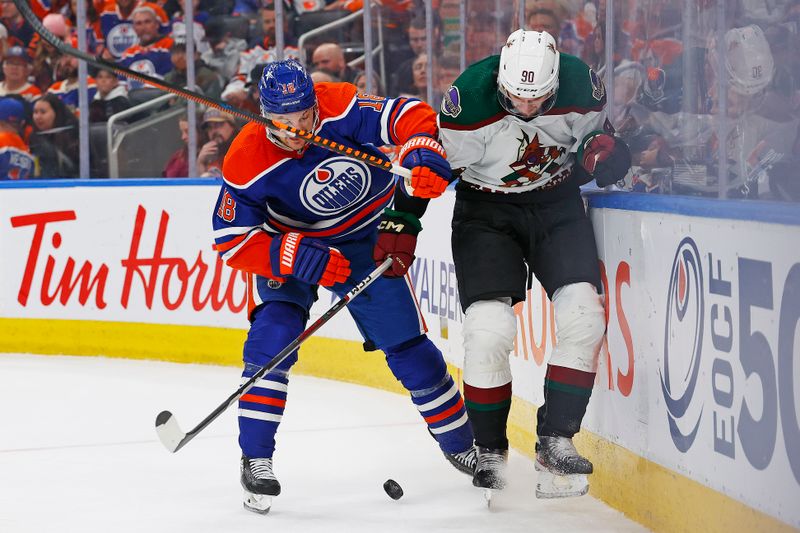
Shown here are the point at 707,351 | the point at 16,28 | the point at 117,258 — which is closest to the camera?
the point at 707,351

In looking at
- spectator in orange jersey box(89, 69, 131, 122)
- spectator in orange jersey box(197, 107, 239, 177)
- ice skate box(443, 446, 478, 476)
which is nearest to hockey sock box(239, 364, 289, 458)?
ice skate box(443, 446, 478, 476)

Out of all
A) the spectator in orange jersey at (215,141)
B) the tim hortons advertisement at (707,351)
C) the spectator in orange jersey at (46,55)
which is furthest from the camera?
the spectator in orange jersey at (46,55)

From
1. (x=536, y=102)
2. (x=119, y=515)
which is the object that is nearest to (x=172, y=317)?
(x=119, y=515)

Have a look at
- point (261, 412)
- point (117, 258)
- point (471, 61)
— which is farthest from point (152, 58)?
point (261, 412)

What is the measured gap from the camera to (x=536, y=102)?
9.96 feet

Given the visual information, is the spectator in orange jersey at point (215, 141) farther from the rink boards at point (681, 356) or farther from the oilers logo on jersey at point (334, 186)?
the oilers logo on jersey at point (334, 186)

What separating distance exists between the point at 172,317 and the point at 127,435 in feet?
5.60

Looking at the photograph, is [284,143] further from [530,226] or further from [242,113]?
[530,226]

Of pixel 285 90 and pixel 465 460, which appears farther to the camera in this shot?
pixel 465 460

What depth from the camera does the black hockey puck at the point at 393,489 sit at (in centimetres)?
343

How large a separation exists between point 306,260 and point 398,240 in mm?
259

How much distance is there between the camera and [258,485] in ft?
10.8

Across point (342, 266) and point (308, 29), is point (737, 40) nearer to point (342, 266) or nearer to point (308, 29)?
point (342, 266)

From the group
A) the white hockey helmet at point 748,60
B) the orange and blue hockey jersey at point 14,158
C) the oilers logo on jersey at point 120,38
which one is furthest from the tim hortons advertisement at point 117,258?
the white hockey helmet at point 748,60
